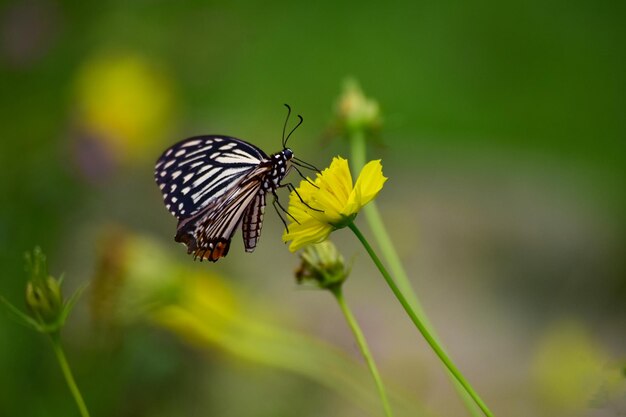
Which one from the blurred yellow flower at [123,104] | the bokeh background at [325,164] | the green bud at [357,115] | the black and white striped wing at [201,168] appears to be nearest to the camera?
the black and white striped wing at [201,168]

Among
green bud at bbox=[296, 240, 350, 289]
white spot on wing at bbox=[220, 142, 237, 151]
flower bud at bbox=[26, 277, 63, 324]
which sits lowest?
flower bud at bbox=[26, 277, 63, 324]

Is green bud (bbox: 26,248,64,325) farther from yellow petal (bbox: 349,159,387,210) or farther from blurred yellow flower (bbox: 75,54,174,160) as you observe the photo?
blurred yellow flower (bbox: 75,54,174,160)

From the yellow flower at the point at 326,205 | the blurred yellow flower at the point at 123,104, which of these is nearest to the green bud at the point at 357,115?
the yellow flower at the point at 326,205

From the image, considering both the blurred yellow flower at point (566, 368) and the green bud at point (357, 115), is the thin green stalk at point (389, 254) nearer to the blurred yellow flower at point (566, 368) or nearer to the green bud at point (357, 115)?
the green bud at point (357, 115)

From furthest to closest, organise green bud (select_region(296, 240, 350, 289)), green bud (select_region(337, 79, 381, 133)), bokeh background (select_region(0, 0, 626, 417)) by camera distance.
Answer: bokeh background (select_region(0, 0, 626, 417))
green bud (select_region(337, 79, 381, 133))
green bud (select_region(296, 240, 350, 289))

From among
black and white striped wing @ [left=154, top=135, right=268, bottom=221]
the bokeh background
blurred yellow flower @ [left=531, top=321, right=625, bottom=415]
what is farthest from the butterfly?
blurred yellow flower @ [left=531, top=321, right=625, bottom=415]

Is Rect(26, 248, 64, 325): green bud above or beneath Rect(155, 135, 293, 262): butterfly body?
beneath

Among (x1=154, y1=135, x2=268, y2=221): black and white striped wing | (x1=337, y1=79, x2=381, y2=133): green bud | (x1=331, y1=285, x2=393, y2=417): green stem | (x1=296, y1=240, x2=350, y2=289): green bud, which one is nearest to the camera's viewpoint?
(x1=331, y1=285, x2=393, y2=417): green stem
